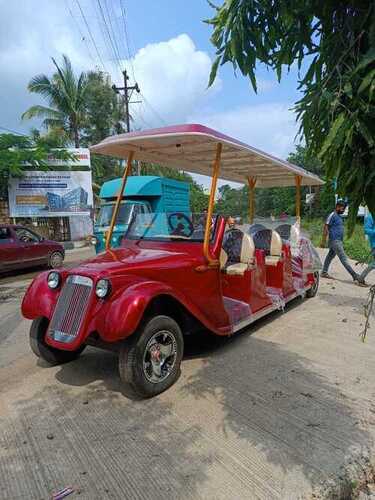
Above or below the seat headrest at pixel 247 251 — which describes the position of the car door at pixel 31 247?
below

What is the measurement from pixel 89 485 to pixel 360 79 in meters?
2.62

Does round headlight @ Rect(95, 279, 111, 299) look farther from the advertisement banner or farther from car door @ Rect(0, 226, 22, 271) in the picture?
the advertisement banner

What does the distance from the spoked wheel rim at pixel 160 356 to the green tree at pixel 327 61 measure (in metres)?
2.08

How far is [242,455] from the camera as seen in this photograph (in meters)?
2.53

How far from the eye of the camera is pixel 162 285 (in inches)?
136

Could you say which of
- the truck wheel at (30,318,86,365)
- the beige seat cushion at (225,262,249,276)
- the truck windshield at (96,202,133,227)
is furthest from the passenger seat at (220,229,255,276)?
the truck windshield at (96,202,133,227)

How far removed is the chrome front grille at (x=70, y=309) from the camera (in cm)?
327

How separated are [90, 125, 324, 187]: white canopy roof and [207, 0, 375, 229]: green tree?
1.38 metres

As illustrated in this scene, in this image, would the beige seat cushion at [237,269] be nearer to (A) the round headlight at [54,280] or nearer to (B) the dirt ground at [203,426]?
(B) the dirt ground at [203,426]

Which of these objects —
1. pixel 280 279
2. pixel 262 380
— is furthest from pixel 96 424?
pixel 280 279

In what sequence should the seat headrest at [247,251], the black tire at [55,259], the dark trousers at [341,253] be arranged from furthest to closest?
the black tire at [55,259] < the dark trousers at [341,253] < the seat headrest at [247,251]

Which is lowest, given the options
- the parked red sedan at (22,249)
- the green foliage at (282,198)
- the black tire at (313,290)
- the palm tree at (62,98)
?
the black tire at (313,290)

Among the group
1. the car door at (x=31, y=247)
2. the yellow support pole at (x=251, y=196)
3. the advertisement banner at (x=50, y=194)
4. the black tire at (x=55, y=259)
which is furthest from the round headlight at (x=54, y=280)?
the advertisement banner at (x=50, y=194)

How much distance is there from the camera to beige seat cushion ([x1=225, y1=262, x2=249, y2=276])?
14.9ft
